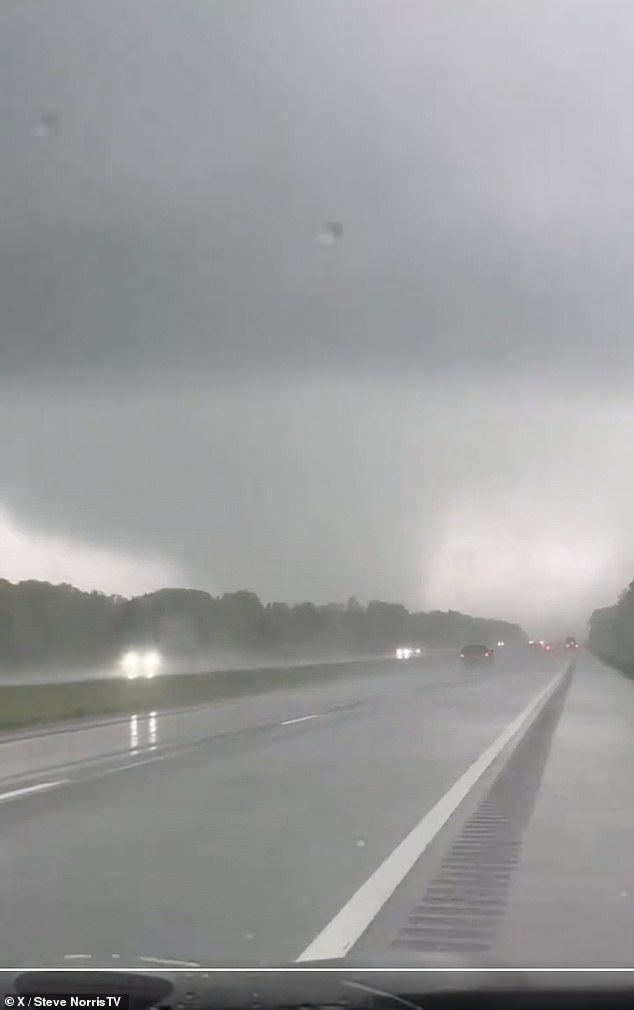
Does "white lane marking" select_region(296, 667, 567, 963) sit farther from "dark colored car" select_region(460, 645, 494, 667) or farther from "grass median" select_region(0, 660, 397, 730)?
"dark colored car" select_region(460, 645, 494, 667)

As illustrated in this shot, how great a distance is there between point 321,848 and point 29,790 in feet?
22.2

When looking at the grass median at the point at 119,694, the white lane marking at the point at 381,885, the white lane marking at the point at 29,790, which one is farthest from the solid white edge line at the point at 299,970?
the grass median at the point at 119,694

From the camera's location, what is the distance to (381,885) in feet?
35.2

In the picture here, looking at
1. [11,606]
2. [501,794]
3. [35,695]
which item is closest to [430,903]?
[501,794]

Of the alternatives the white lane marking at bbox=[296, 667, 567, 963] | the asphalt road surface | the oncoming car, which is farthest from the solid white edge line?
the oncoming car

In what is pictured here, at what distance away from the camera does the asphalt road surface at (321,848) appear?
8.52 m

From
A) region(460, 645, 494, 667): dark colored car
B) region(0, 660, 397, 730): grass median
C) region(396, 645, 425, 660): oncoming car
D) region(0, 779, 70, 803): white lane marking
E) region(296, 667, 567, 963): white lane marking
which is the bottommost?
region(296, 667, 567, 963): white lane marking

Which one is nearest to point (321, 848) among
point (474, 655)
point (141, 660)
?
point (474, 655)

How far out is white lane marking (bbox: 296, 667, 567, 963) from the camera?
830cm

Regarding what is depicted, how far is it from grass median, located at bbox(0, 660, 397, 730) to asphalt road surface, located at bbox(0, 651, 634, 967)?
34.2 ft

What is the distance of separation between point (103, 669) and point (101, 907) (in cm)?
8254

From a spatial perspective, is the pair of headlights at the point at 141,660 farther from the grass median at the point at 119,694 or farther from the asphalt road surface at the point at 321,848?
the asphalt road surface at the point at 321,848

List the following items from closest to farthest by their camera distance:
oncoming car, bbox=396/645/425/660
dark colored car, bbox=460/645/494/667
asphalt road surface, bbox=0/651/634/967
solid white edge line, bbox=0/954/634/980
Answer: solid white edge line, bbox=0/954/634/980
asphalt road surface, bbox=0/651/634/967
dark colored car, bbox=460/645/494/667
oncoming car, bbox=396/645/425/660

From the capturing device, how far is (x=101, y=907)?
958cm
